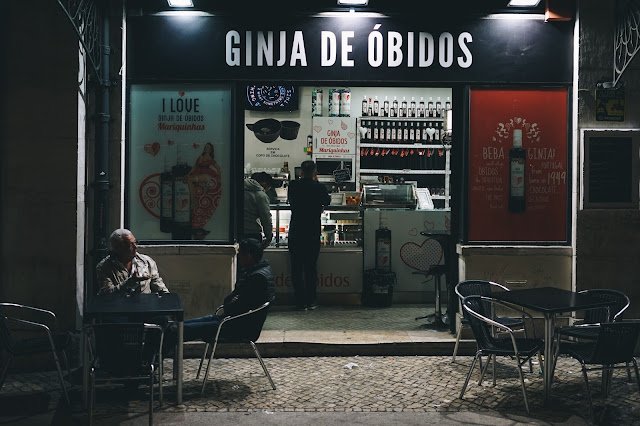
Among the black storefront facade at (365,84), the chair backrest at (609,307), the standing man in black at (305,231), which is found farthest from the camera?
the standing man in black at (305,231)

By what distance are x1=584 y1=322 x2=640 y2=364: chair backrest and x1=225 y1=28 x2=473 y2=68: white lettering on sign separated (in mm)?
3560

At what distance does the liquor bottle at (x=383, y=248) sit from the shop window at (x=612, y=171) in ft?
9.73

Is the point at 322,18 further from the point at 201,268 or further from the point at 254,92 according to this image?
the point at 254,92

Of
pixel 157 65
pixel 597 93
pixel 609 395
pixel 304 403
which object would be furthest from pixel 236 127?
pixel 609 395

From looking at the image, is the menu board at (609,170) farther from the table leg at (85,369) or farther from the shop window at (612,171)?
the table leg at (85,369)

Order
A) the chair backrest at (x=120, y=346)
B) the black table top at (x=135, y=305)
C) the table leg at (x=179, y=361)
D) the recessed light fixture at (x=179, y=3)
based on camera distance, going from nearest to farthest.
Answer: the chair backrest at (x=120, y=346)
the black table top at (x=135, y=305)
the table leg at (x=179, y=361)
the recessed light fixture at (x=179, y=3)

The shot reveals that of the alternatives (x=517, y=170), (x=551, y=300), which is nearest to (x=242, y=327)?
(x=551, y=300)

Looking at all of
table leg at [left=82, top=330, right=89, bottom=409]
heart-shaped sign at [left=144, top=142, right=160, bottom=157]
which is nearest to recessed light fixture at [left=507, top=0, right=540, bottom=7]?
heart-shaped sign at [left=144, top=142, right=160, bottom=157]

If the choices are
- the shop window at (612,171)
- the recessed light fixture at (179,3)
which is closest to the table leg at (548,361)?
the shop window at (612,171)

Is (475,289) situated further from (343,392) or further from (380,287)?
(380,287)

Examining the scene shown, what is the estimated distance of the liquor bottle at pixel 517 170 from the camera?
7992mm

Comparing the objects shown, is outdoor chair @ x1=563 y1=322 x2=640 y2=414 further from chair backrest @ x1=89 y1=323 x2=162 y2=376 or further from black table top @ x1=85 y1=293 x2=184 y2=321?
chair backrest @ x1=89 y1=323 x2=162 y2=376

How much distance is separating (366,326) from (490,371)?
1.96m

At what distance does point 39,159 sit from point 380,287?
4.67m
